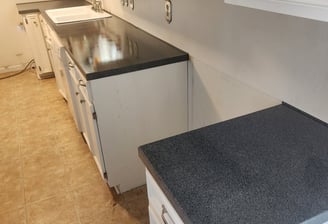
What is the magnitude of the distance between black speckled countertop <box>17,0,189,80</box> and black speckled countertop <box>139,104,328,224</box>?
0.71 meters

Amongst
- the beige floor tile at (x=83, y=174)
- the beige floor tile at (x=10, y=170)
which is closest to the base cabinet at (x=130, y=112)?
the beige floor tile at (x=83, y=174)

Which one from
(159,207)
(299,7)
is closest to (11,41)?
(159,207)

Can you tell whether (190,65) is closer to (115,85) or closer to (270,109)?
(115,85)

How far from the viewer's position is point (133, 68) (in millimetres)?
1584

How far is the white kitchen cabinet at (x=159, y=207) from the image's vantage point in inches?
32.7

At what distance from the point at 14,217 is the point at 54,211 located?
248 millimetres

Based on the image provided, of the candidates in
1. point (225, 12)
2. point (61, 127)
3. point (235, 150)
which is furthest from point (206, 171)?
point (61, 127)

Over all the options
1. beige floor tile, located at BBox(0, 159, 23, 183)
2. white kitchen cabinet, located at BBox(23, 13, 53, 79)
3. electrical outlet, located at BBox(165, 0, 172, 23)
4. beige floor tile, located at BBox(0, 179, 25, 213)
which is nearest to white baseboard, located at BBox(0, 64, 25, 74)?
white kitchen cabinet, located at BBox(23, 13, 53, 79)

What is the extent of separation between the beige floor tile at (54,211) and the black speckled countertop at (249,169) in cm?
113

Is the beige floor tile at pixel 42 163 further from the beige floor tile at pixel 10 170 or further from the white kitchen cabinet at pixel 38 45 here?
the white kitchen cabinet at pixel 38 45

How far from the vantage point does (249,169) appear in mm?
839

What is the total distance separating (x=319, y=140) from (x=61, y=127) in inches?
92.3

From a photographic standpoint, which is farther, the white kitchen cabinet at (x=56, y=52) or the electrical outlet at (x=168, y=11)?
the white kitchen cabinet at (x=56, y=52)

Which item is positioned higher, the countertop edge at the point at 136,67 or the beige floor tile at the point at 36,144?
the countertop edge at the point at 136,67
